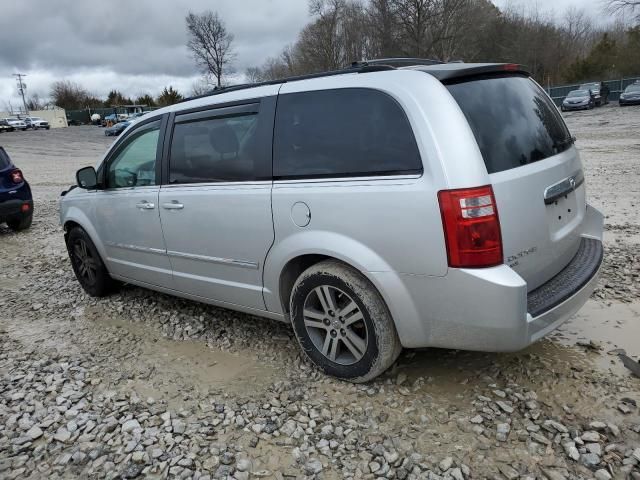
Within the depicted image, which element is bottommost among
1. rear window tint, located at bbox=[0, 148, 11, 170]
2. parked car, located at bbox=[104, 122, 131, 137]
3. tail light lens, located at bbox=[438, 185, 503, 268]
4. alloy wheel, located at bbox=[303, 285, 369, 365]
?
alloy wheel, located at bbox=[303, 285, 369, 365]

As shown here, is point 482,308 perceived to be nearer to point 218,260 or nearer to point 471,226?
point 471,226

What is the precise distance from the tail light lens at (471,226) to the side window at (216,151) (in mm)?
1339

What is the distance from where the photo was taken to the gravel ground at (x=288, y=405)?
2615 millimetres

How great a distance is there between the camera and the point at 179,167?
3.98m

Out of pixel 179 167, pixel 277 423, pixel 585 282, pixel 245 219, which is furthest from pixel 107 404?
pixel 585 282

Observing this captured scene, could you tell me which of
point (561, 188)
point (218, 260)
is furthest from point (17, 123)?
point (561, 188)

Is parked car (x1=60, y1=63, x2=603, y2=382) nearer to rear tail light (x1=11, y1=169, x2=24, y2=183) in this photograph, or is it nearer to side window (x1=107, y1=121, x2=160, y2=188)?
side window (x1=107, y1=121, x2=160, y2=188)

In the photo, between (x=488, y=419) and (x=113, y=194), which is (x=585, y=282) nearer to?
(x=488, y=419)

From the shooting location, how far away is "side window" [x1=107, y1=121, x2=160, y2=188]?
4273 mm

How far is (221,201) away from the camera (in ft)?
11.7

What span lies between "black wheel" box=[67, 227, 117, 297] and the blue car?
3892 mm

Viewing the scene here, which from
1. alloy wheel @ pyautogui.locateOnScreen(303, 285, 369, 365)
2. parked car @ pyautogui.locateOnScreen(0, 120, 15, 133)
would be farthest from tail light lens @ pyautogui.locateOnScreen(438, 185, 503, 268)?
parked car @ pyautogui.locateOnScreen(0, 120, 15, 133)

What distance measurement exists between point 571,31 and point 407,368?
74.0m

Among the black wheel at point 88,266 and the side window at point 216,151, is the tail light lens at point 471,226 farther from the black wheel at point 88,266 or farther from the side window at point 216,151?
the black wheel at point 88,266
